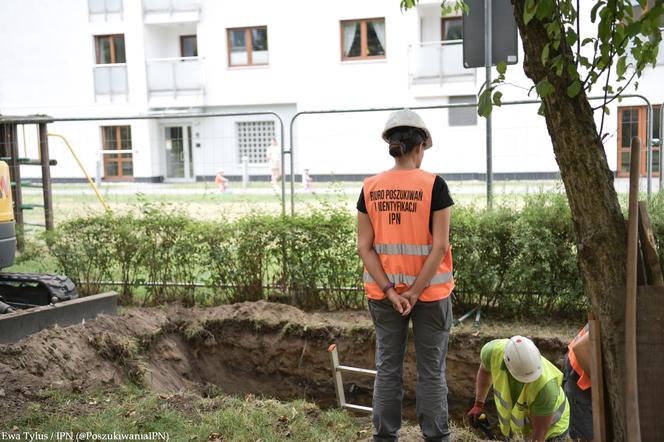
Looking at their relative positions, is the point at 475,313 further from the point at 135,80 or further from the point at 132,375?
the point at 135,80

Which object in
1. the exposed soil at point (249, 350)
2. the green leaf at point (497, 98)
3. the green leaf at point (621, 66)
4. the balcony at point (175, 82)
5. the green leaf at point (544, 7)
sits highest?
the balcony at point (175, 82)

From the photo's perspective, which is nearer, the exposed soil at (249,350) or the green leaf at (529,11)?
the green leaf at (529,11)

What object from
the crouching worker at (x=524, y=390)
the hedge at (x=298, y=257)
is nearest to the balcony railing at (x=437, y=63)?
the hedge at (x=298, y=257)

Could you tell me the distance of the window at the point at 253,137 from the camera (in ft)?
32.7

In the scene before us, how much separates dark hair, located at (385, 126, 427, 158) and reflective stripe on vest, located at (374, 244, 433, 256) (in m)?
0.55

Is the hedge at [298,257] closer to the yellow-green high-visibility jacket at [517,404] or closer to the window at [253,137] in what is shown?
the yellow-green high-visibility jacket at [517,404]

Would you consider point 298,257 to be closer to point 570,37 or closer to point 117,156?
point 570,37

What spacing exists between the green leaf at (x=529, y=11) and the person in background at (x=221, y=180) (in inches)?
258

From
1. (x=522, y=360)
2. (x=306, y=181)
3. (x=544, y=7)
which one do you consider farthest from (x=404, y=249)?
(x=306, y=181)

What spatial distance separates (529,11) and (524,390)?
8.81ft

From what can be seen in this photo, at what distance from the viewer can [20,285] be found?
7387mm

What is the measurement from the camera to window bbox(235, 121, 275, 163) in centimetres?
996

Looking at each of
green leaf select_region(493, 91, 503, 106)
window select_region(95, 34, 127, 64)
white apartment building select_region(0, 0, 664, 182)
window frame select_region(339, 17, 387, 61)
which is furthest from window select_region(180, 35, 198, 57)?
green leaf select_region(493, 91, 503, 106)

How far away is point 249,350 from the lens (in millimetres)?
7461
